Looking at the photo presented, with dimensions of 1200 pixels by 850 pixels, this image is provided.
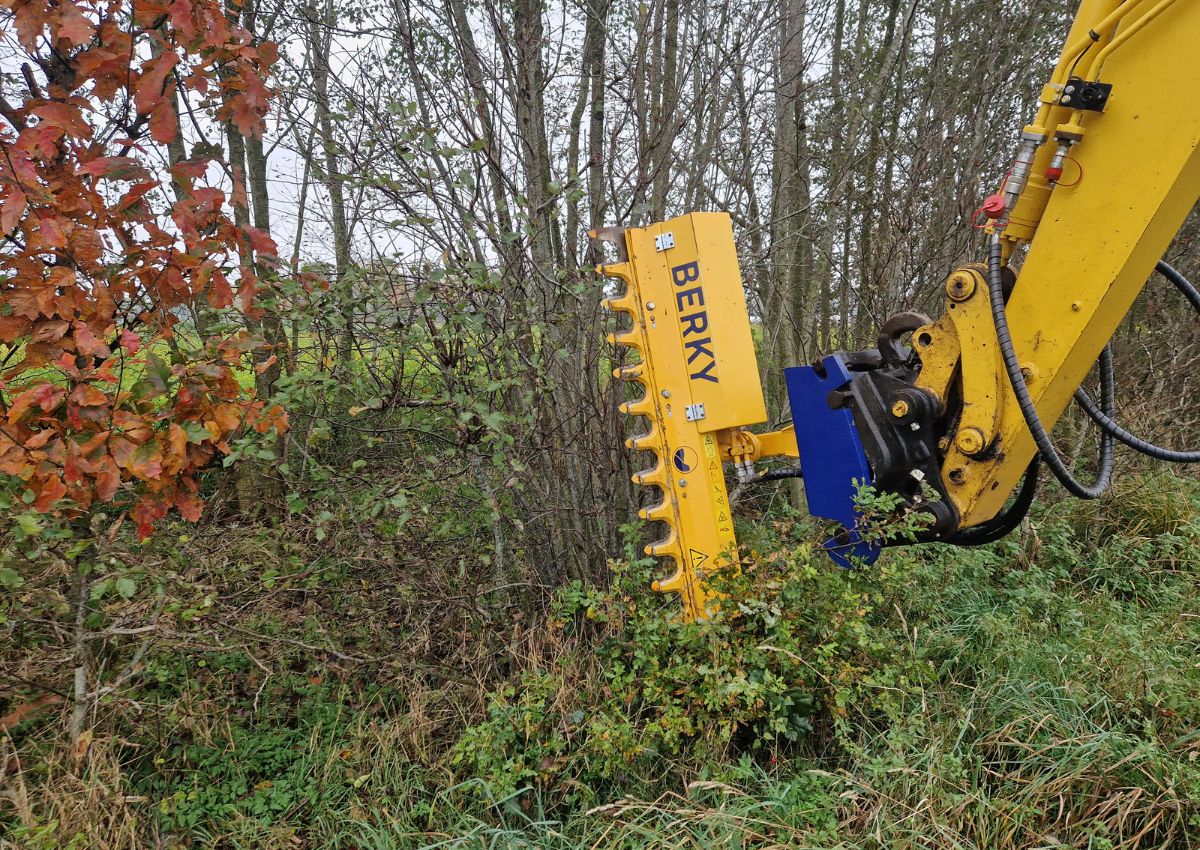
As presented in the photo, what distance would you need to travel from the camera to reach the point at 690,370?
256 cm

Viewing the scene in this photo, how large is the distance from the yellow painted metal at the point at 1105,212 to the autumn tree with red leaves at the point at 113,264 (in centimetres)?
259

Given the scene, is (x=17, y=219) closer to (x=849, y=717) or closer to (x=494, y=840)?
(x=494, y=840)

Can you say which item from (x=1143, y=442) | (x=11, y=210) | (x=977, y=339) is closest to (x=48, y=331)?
(x=11, y=210)

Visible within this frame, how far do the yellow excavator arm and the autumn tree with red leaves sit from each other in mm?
1438

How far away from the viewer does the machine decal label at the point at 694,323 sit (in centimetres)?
252

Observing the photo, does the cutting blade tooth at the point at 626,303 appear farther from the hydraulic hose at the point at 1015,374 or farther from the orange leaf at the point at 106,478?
the orange leaf at the point at 106,478

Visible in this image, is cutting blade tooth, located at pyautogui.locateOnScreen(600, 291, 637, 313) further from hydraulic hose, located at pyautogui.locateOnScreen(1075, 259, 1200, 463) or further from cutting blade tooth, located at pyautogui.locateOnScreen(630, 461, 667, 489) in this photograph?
hydraulic hose, located at pyautogui.locateOnScreen(1075, 259, 1200, 463)

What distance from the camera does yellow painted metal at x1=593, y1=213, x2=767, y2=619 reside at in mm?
2523

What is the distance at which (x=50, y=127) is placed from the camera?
2133mm

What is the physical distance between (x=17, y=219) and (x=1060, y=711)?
3.69 metres

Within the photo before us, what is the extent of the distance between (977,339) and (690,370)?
3.12 feet

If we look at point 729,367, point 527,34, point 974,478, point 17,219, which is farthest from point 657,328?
point 17,219

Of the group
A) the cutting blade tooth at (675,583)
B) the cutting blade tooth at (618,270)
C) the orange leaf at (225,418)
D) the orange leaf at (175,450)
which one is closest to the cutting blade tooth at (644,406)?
the cutting blade tooth at (618,270)

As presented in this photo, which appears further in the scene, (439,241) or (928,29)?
(928,29)
